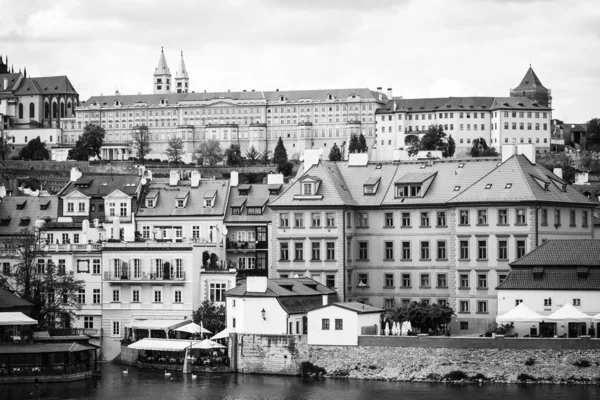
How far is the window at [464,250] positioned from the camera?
3159 inches

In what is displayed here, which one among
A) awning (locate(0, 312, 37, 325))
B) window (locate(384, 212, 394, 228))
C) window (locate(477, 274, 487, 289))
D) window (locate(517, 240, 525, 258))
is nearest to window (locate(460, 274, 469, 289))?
window (locate(477, 274, 487, 289))

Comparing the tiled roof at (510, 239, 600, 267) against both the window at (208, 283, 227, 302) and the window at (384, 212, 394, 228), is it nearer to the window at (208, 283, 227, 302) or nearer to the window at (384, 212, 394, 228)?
the window at (384, 212, 394, 228)

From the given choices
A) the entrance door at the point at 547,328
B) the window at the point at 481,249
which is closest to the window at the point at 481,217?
the window at the point at 481,249

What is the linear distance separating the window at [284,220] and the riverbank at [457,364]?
519 inches

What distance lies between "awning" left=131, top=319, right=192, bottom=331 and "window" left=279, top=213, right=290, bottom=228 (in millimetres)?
7448

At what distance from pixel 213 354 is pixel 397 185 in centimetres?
1459

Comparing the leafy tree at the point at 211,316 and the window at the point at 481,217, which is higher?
the window at the point at 481,217

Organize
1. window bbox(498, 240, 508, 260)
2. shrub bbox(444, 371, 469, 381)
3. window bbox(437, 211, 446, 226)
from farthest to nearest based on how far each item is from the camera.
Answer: window bbox(437, 211, 446, 226)
window bbox(498, 240, 508, 260)
shrub bbox(444, 371, 469, 381)

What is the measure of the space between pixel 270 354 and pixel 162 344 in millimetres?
6520

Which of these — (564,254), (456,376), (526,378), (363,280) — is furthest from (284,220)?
(526,378)

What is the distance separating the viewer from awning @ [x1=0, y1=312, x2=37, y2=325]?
73.2m

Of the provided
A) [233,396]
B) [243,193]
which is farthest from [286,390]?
[243,193]

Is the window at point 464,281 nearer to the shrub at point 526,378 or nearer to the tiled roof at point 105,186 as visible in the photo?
the shrub at point 526,378

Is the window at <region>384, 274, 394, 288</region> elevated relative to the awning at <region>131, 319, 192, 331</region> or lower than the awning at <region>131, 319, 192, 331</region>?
elevated
